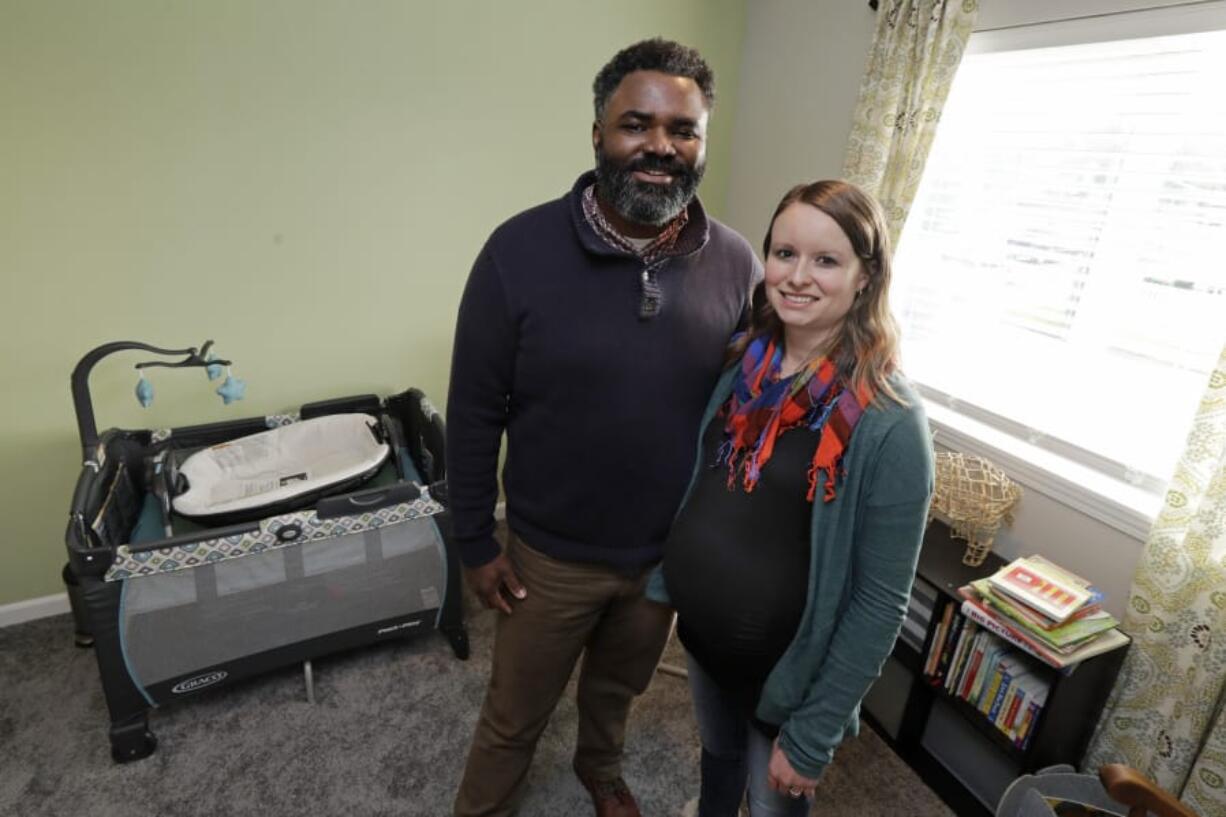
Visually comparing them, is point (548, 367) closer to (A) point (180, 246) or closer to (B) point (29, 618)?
(A) point (180, 246)

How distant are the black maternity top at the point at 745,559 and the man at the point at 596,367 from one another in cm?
12

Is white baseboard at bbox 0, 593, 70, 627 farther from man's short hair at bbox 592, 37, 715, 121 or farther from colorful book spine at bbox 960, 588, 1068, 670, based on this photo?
colorful book spine at bbox 960, 588, 1068, 670

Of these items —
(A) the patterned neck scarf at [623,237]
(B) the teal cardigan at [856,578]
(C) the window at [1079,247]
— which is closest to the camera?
(B) the teal cardigan at [856,578]

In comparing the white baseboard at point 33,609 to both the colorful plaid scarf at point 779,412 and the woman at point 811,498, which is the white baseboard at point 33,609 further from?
the colorful plaid scarf at point 779,412

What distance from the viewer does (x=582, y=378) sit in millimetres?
1146

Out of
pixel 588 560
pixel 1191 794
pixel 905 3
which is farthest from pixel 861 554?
pixel 905 3

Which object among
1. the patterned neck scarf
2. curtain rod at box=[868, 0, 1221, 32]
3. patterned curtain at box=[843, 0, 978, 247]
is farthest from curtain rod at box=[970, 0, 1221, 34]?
the patterned neck scarf

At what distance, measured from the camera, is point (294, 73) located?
80.3 inches

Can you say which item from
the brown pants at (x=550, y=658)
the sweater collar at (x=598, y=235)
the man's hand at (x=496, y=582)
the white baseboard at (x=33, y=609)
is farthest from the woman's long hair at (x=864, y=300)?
the white baseboard at (x=33, y=609)

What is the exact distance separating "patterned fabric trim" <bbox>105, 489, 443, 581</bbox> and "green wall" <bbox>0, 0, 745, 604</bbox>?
0.74 metres

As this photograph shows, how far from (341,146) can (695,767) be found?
211 cm

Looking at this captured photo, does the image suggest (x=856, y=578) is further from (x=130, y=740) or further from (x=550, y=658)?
(x=130, y=740)

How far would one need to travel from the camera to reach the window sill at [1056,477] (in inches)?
61.2

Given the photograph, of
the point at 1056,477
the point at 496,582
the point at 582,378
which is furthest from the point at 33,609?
the point at 1056,477
